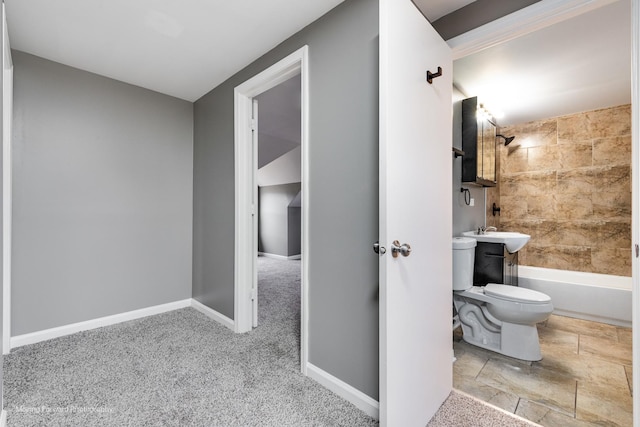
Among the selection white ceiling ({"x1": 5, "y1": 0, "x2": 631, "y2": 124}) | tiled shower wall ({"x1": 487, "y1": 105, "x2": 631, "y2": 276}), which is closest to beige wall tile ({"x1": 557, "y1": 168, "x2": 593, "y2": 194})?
tiled shower wall ({"x1": 487, "y1": 105, "x2": 631, "y2": 276})

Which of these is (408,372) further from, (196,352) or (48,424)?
(48,424)

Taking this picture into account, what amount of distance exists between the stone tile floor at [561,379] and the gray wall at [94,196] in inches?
106

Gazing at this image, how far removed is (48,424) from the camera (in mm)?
1359

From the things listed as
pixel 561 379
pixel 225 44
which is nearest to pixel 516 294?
pixel 561 379

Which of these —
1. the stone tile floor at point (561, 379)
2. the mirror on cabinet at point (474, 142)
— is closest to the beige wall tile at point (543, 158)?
the mirror on cabinet at point (474, 142)

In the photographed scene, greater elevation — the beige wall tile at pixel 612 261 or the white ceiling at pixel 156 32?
the white ceiling at pixel 156 32

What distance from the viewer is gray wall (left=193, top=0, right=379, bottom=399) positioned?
1461mm

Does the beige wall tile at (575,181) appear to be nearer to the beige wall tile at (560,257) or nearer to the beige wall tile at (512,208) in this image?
the beige wall tile at (512,208)

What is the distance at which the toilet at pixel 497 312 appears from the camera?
1979 millimetres

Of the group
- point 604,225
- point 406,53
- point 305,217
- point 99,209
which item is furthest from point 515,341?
point 99,209

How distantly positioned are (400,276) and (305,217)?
2.50 feet

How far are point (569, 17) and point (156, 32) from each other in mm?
2307

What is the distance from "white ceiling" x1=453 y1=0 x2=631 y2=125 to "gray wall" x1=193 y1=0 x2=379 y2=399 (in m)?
1.15

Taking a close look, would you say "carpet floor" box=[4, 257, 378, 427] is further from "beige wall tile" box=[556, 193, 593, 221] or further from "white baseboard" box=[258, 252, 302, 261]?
"white baseboard" box=[258, 252, 302, 261]
